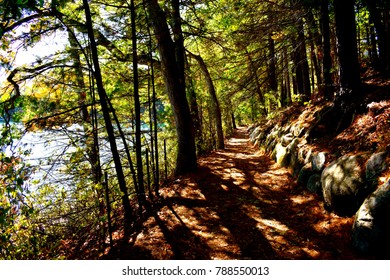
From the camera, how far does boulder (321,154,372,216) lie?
3.51 meters

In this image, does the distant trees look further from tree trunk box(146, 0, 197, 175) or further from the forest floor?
the forest floor

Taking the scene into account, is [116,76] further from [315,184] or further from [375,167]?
[375,167]

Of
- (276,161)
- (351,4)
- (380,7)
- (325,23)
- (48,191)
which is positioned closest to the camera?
(48,191)

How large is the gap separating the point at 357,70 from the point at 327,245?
4.39m

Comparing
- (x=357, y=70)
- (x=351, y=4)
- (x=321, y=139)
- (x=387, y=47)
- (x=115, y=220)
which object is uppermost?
(x=351, y=4)

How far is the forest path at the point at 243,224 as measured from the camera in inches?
138

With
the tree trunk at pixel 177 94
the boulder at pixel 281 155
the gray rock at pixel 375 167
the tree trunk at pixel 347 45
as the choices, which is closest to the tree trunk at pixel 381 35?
the tree trunk at pixel 347 45

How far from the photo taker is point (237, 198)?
5.55m

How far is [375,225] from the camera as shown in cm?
→ 288

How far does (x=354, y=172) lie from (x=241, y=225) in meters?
2.03

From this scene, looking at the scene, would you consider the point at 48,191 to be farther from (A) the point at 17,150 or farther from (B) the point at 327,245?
(B) the point at 327,245

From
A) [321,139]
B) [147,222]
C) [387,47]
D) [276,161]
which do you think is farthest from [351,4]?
[147,222]

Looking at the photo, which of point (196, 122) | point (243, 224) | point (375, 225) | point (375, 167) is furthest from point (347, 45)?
point (196, 122)

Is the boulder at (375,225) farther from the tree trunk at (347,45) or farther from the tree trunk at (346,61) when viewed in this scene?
the tree trunk at (347,45)
